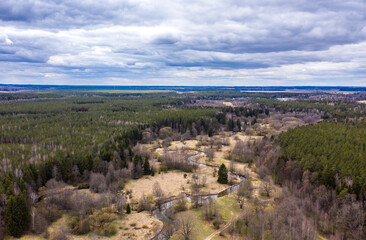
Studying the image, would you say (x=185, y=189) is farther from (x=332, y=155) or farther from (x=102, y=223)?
(x=332, y=155)

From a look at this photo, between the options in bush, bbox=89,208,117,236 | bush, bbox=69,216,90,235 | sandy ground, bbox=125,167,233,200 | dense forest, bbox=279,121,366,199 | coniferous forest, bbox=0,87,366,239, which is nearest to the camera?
coniferous forest, bbox=0,87,366,239

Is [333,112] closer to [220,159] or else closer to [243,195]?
[220,159]

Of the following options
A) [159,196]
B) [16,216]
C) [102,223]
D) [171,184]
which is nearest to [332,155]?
[171,184]

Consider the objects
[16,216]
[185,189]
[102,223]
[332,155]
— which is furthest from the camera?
[185,189]

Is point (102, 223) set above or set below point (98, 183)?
below

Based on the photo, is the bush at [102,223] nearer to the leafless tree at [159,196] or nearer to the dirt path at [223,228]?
the leafless tree at [159,196]

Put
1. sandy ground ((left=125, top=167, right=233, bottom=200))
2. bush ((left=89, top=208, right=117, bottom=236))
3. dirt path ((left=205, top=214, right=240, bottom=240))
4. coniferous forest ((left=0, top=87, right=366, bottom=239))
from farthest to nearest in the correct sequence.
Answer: sandy ground ((left=125, top=167, right=233, bottom=200)) < bush ((left=89, top=208, right=117, bottom=236)) < coniferous forest ((left=0, top=87, right=366, bottom=239)) < dirt path ((left=205, top=214, right=240, bottom=240))

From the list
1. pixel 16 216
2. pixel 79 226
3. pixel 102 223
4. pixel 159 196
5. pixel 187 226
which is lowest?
pixel 159 196

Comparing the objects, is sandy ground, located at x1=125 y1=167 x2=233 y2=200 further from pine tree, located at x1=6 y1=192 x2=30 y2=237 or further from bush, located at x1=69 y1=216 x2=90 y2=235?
pine tree, located at x1=6 y1=192 x2=30 y2=237

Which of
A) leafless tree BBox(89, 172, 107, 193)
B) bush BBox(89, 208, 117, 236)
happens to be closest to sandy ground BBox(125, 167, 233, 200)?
leafless tree BBox(89, 172, 107, 193)

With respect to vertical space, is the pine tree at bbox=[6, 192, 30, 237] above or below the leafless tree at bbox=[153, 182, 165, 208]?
above

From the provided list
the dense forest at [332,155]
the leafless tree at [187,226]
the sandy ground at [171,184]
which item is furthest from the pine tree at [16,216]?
the dense forest at [332,155]
